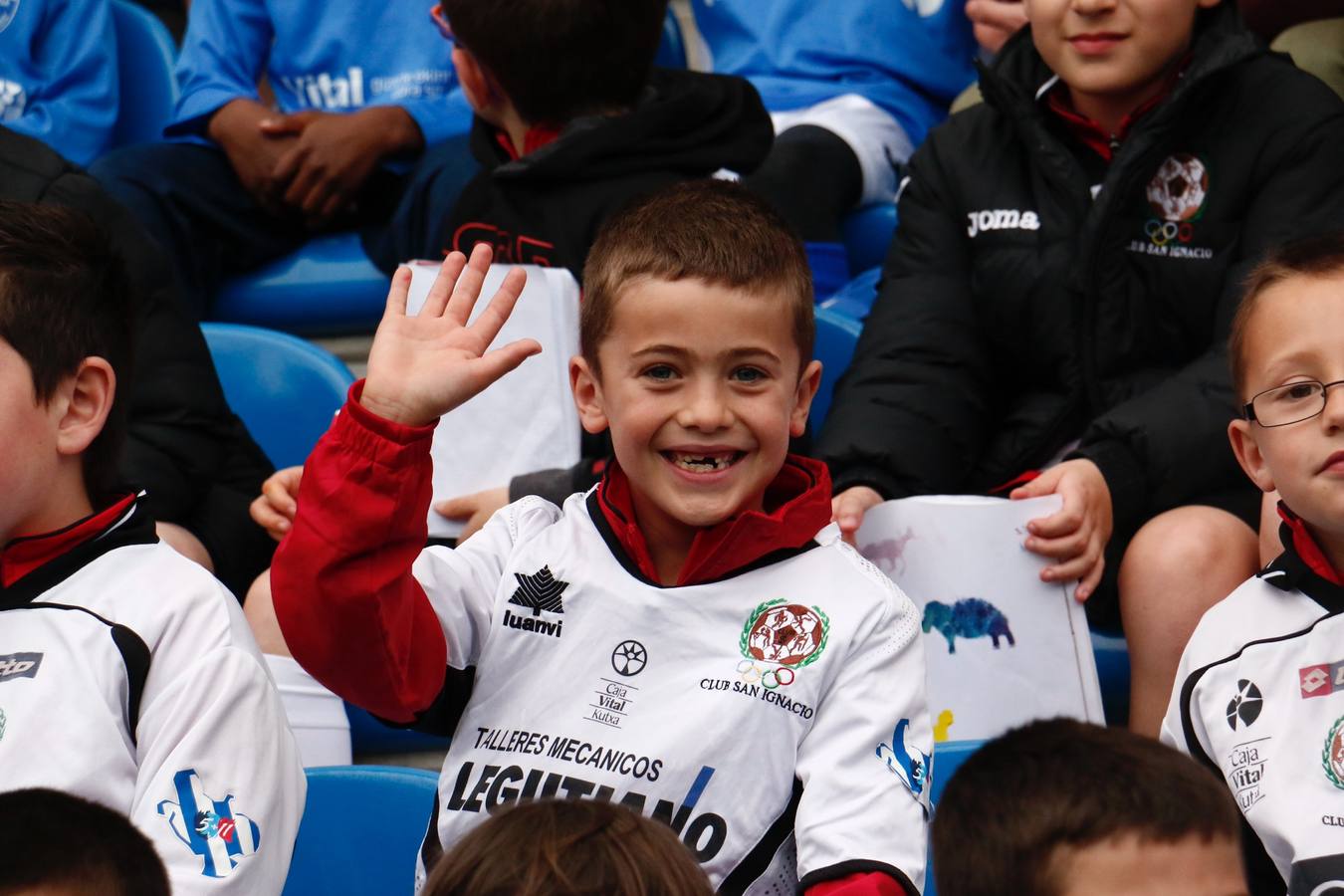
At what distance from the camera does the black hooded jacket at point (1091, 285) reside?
235 centimetres

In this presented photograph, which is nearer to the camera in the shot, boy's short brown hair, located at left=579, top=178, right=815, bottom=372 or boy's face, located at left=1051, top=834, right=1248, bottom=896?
boy's face, located at left=1051, top=834, right=1248, bottom=896

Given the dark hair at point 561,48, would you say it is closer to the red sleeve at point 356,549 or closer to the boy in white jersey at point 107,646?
the boy in white jersey at point 107,646

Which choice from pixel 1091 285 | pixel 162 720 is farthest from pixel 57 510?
pixel 1091 285

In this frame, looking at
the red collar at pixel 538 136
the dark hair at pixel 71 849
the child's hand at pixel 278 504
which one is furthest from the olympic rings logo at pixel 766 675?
the red collar at pixel 538 136

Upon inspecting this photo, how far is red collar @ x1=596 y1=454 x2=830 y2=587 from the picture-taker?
1779 millimetres

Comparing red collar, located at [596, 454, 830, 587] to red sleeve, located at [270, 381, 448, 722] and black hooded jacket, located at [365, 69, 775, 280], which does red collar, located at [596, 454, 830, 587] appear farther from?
black hooded jacket, located at [365, 69, 775, 280]

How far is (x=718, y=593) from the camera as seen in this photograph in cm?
179

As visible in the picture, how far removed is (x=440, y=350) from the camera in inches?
65.9

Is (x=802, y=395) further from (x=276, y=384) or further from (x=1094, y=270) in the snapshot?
(x=276, y=384)

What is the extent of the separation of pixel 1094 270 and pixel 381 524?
131cm

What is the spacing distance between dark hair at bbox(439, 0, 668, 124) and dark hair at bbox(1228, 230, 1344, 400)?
1.18m

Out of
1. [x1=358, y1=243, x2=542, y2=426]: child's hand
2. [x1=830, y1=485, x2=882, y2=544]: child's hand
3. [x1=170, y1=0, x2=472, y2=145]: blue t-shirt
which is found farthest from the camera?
[x1=170, y1=0, x2=472, y2=145]: blue t-shirt

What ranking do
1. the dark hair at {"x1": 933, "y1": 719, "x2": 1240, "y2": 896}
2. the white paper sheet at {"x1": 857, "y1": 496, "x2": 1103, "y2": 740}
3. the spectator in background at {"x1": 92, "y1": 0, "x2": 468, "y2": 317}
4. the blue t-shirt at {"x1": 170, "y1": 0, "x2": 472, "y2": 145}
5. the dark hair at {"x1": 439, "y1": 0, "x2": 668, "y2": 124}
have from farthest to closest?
the blue t-shirt at {"x1": 170, "y1": 0, "x2": 472, "y2": 145} → the spectator in background at {"x1": 92, "y1": 0, "x2": 468, "y2": 317} → the dark hair at {"x1": 439, "y1": 0, "x2": 668, "y2": 124} → the white paper sheet at {"x1": 857, "y1": 496, "x2": 1103, "y2": 740} → the dark hair at {"x1": 933, "y1": 719, "x2": 1240, "y2": 896}

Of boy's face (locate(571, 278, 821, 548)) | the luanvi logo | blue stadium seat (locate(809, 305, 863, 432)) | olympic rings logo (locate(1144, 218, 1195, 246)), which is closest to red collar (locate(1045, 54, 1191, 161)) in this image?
olympic rings logo (locate(1144, 218, 1195, 246))
